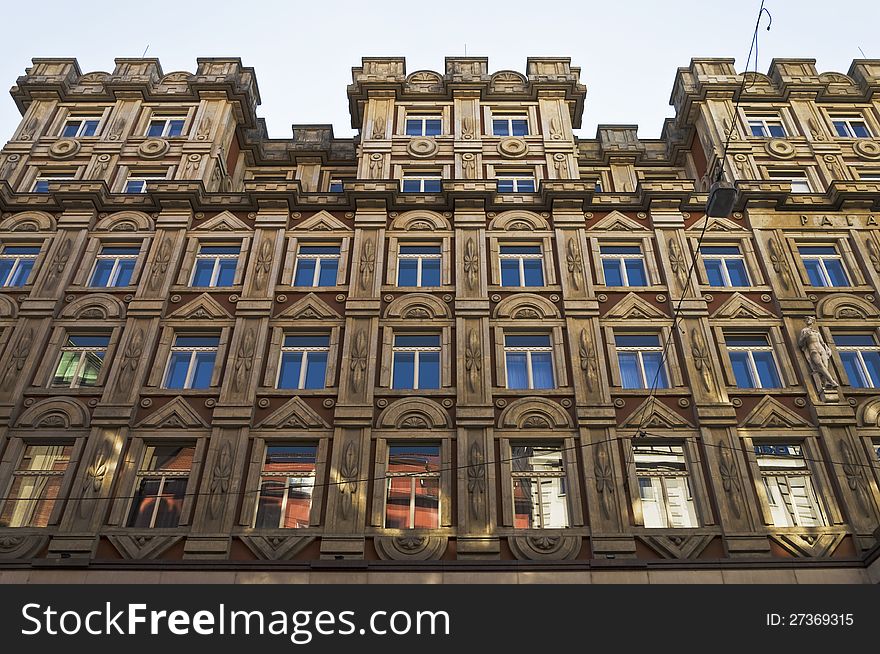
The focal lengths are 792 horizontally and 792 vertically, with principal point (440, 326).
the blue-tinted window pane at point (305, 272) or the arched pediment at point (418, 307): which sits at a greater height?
the blue-tinted window pane at point (305, 272)

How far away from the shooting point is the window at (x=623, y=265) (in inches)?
1067

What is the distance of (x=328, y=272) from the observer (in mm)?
27672

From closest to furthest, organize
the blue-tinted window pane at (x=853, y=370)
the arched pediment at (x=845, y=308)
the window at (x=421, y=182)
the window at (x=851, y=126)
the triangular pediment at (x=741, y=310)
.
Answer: the blue-tinted window pane at (x=853, y=370), the triangular pediment at (x=741, y=310), the arched pediment at (x=845, y=308), the window at (x=421, y=182), the window at (x=851, y=126)

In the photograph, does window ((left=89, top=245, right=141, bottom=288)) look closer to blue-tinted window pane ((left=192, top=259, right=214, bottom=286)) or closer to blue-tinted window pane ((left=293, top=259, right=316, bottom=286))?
blue-tinted window pane ((left=192, top=259, right=214, bottom=286))

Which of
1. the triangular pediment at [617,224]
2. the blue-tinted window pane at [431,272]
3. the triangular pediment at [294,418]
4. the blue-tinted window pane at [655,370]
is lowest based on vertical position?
the triangular pediment at [294,418]

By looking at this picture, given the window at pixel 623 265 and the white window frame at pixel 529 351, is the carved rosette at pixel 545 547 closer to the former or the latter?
the white window frame at pixel 529 351

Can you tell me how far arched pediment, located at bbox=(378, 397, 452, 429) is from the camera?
22.8 meters

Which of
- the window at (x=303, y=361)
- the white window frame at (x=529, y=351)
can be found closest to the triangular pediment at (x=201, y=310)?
the window at (x=303, y=361)

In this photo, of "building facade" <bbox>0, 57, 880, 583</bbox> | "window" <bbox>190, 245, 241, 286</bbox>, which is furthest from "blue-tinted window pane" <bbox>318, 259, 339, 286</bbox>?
"window" <bbox>190, 245, 241, 286</bbox>

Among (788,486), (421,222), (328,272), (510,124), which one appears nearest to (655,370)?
(788,486)

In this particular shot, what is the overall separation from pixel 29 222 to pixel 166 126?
25.4ft

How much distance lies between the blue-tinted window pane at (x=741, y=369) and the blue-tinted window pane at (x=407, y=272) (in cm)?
1059

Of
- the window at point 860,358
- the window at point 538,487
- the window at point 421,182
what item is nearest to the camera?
the window at point 538,487

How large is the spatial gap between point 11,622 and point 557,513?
510 inches
